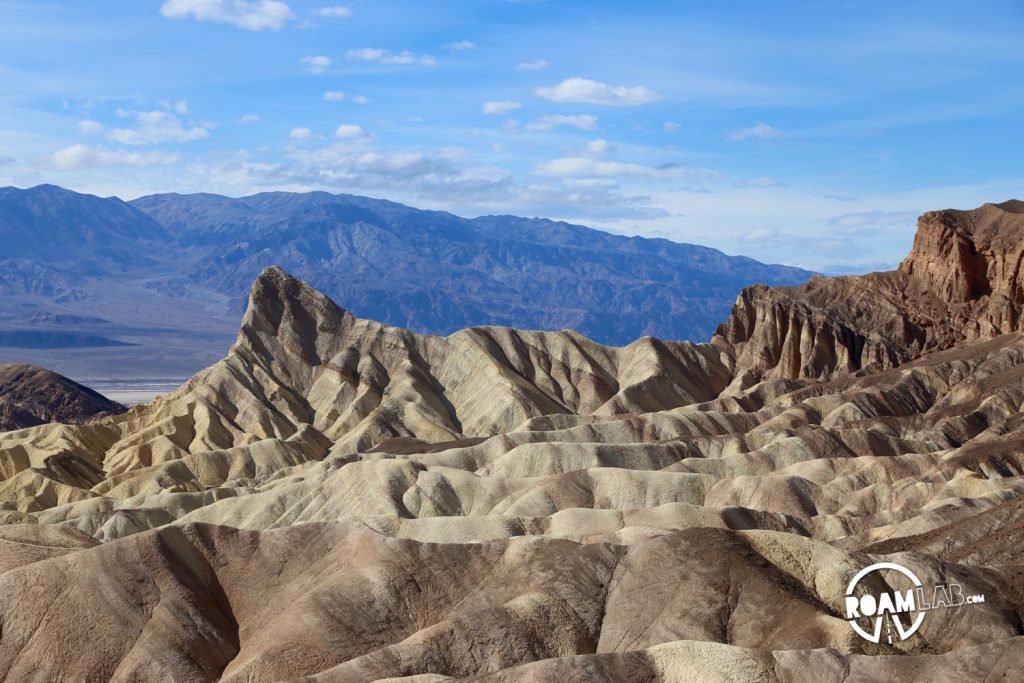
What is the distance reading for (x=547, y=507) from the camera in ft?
351

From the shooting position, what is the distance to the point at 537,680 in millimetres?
Result: 58094

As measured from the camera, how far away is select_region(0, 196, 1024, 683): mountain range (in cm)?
6906

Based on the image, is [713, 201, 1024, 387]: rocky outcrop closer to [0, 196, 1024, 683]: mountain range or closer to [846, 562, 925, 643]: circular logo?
[0, 196, 1024, 683]: mountain range

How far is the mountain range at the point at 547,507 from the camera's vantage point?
227ft

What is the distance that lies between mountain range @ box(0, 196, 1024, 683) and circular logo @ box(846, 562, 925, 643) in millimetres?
513

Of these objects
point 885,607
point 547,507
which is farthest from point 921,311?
point 885,607

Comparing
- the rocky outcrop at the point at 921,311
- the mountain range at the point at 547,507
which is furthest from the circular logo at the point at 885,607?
the rocky outcrop at the point at 921,311

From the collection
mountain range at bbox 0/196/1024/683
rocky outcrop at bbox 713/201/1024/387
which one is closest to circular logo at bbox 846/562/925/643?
mountain range at bbox 0/196/1024/683

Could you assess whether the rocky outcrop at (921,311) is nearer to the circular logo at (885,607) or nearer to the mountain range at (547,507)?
the mountain range at (547,507)

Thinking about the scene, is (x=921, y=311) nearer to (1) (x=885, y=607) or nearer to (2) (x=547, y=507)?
(2) (x=547, y=507)

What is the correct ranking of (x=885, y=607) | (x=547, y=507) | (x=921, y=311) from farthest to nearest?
(x=921, y=311) → (x=547, y=507) → (x=885, y=607)

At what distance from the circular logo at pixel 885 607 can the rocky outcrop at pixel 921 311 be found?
115562 mm

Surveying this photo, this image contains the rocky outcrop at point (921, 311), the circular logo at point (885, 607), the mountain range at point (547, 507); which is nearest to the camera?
the circular logo at point (885, 607)

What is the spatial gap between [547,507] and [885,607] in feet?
137
